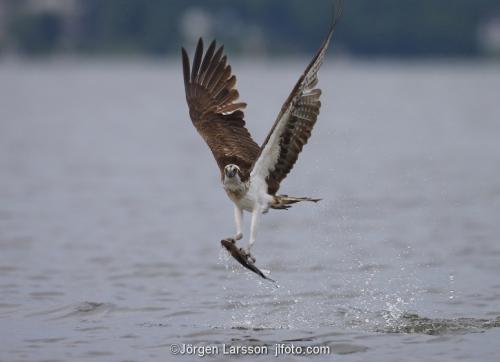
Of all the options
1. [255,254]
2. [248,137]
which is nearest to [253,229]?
[248,137]

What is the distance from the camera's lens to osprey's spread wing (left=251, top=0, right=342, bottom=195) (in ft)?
37.7

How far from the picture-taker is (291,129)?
1177cm

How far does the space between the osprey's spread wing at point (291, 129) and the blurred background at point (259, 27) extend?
12147 cm

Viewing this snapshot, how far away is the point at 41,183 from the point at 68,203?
3.71 m

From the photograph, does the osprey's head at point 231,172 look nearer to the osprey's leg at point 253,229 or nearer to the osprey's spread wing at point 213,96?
the osprey's leg at point 253,229

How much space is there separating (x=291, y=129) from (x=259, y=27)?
130971 millimetres

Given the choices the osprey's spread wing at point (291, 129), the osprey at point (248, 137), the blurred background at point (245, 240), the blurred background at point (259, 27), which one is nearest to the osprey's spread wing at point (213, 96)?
the osprey at point (248, 137)

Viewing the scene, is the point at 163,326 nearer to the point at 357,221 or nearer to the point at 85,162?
the point at 357,221

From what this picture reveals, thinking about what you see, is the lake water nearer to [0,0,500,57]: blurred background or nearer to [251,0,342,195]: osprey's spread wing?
[251,0,342,195]: osprey's spread wing

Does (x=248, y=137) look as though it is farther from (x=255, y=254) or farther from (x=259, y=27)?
(x=259, y=27)

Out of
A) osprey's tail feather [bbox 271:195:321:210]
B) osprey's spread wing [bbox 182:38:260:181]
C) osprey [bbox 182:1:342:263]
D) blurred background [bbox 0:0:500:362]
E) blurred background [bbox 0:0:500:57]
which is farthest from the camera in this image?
blurred background [bbox 0:0:500:57]

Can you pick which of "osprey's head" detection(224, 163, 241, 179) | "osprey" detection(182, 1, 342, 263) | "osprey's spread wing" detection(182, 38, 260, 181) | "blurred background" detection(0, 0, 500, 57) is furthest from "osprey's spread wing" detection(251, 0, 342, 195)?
"blurred background" detection(0, 0, 500, 57)

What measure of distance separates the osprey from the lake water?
137 cm

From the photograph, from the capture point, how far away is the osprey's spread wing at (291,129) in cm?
1149
